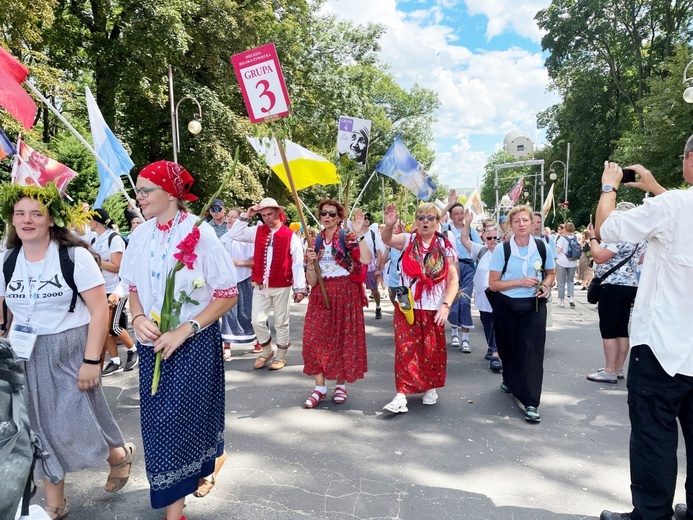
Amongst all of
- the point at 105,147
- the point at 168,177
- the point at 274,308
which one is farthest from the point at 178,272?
the point at 105,147

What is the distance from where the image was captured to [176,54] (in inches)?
631

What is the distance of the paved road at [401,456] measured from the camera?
10.1ft

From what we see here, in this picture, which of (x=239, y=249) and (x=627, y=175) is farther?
(x=239, y=249)

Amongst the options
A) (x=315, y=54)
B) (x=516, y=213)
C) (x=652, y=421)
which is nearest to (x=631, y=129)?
(x=315, y=54)

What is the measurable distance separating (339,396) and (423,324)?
3.65 feet

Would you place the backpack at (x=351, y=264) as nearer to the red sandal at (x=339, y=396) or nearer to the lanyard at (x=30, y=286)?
the red sandal at (x=339, y=396)

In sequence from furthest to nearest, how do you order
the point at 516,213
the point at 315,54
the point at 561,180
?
the point at 561,180, the point at 315,54, the point at 516,213

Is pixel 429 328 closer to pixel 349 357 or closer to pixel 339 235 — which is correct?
pixel 349 357

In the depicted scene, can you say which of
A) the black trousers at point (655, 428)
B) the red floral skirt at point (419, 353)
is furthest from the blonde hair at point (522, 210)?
the black trousers at point (655, 428)

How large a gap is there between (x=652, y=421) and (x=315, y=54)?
80.6 feet

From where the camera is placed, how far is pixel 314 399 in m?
4.81

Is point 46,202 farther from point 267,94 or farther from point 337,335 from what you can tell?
point 337,335

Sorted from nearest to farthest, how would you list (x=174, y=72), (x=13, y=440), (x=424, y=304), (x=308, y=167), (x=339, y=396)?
(x=13, y=440) → (x=424, y=304) → (x=339, y=396) → (x=308, y=167) → (x=174, y=72)

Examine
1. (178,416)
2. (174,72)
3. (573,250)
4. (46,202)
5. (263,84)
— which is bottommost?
(178,416)
